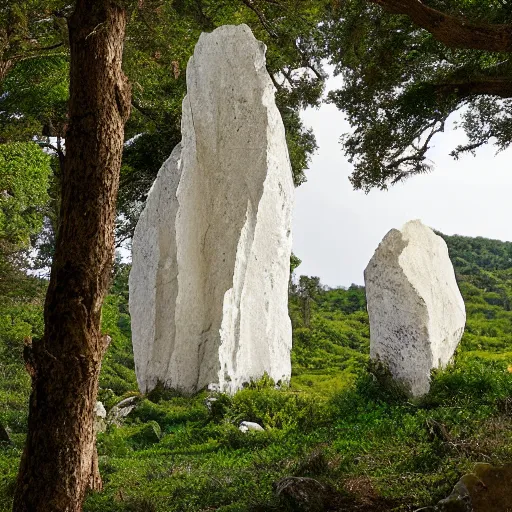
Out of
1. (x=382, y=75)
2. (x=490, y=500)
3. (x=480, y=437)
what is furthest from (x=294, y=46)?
(x=490, y=500)

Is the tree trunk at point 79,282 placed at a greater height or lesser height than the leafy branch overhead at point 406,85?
A: lesser

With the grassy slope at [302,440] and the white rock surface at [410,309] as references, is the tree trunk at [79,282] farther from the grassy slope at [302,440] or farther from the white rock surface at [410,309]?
the white rock surface at [410,309]

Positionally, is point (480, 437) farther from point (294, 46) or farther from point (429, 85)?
point (294, 46)

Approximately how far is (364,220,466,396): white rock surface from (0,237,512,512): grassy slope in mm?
328

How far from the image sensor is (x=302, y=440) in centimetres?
717

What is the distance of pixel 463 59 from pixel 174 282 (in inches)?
280

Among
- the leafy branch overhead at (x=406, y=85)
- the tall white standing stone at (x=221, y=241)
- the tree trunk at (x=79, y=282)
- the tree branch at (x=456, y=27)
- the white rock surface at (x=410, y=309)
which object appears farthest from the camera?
the tall white standing stone at (x=221, y=241)

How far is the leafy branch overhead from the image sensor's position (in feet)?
23.7

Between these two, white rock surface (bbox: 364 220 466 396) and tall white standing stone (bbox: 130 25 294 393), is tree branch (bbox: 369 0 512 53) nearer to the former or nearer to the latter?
white rock surface (bbox: 364 220 466 396)

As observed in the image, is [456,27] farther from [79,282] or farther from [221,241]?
[221,241]

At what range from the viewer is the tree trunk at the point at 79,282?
4672 mm

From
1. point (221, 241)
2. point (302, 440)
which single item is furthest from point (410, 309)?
point (221, 241)

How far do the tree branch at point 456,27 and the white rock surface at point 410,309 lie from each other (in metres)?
5.11

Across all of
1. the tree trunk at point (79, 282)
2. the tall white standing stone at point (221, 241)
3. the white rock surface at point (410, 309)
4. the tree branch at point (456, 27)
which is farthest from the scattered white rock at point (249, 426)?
the tree branch at point (456, 27)
